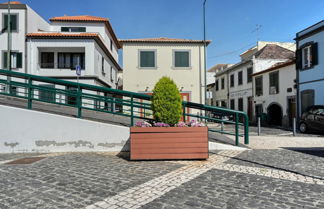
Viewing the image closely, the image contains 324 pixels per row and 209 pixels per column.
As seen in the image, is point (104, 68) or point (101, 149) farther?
point (104, 68)

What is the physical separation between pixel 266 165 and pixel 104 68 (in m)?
18.9

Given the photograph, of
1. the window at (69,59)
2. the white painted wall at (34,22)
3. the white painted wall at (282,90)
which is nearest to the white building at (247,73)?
the white painted wall at (282,90)

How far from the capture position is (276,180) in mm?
3512

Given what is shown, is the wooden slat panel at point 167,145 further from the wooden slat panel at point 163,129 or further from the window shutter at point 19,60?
the window shutter at point 19,60

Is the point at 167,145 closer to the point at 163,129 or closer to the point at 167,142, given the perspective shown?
the point at 167,142

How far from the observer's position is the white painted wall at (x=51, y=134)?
576 cm

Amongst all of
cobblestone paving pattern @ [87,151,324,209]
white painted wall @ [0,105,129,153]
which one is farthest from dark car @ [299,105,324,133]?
white painted wall @ [0,105,129,153]

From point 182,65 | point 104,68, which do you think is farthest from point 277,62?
point 104,68

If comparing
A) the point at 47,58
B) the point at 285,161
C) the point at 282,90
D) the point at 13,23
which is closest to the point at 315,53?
the point at 282,90

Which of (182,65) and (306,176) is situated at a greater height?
(182,65)

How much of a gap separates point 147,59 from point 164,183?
15.1 m

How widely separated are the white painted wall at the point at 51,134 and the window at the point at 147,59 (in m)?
12.3

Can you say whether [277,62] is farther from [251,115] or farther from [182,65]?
[182,65]

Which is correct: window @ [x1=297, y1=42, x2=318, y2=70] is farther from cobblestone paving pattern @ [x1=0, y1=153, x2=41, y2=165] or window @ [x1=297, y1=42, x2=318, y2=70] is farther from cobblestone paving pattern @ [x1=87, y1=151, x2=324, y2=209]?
cobblestone paving pattern @ [x1=0, y1=153, x2=41, y2=165]
